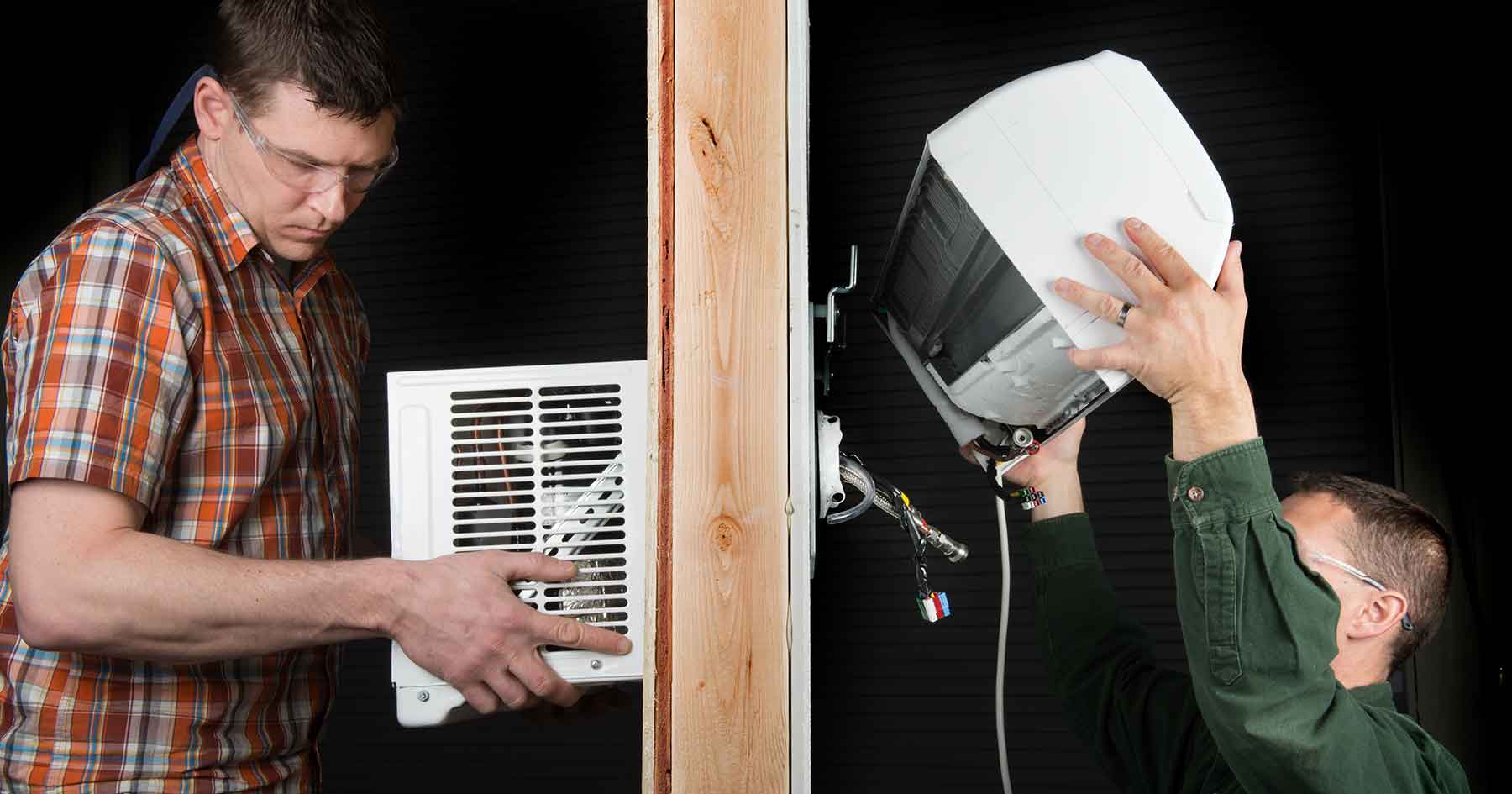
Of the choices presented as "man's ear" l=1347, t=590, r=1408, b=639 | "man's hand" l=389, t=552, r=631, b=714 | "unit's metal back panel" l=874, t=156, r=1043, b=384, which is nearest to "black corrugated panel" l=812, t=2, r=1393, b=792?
"man's ear" l=1347, t=590, r=1408, b=639

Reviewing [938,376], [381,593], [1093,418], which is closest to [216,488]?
[381,593]

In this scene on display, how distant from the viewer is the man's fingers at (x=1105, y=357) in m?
1.13

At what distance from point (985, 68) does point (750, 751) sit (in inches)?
85.6

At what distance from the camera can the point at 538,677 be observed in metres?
1.28

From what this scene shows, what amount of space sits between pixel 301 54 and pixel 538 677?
0.88m

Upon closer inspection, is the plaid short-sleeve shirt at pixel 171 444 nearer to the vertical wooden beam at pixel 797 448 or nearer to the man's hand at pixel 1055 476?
the vertical wooden beam at pixel 797 448

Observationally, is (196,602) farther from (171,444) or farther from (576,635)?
(576,635)

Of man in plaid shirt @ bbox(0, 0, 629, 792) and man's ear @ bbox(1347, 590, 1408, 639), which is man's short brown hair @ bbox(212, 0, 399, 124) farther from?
man's ear @ bbox(1347, 590, 1408, 639)

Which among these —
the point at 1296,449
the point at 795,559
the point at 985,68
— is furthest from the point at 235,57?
the point at 1296,449

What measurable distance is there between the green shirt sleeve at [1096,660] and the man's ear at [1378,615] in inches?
9.9

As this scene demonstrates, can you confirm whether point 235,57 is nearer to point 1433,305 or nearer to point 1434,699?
point 1433,305

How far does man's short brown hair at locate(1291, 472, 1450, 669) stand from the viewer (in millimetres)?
1502

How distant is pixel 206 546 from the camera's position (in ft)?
4.48

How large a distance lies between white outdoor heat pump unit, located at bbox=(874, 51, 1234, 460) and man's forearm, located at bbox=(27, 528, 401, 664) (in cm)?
78
